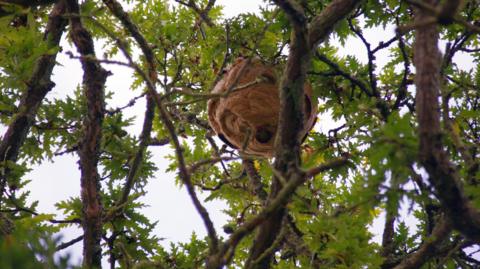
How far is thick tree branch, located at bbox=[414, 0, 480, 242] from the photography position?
1262mm

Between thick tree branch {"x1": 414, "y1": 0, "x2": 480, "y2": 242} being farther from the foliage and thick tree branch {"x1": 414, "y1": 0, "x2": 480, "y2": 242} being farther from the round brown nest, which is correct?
the round brown nest

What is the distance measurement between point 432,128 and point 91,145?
1.39 m

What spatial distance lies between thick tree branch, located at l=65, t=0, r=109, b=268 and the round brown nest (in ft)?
1.98

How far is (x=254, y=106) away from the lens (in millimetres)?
2652

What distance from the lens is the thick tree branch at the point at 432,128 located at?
126 centimetres

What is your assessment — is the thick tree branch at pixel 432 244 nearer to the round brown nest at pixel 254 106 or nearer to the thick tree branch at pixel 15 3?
the round brown nest at pixel 254 106

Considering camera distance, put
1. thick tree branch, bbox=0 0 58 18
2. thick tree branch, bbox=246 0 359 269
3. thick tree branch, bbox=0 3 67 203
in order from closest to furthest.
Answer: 1. thick tree branch, bbox=246 0 359 269
2. thick tree branch, bbox=0 0 58 18
3. thick tree branch, bbox=0 3 67 203

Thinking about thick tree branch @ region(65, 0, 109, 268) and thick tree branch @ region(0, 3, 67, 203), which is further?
thick tree branch @ region(0, 3, 67, 203)

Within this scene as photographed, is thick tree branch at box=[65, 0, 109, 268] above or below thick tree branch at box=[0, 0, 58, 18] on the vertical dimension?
below

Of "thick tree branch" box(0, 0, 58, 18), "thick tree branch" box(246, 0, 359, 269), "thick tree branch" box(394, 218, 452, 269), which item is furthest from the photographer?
"thick tree branch" box(0, 0, 58, 18)

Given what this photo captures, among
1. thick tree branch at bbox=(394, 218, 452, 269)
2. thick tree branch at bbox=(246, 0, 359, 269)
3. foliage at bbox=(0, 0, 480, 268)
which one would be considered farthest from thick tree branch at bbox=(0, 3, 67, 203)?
thick tree branch at bbox=(394, 218, 452, 269)

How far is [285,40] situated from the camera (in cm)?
268

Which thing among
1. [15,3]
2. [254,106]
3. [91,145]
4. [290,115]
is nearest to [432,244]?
[290,115]

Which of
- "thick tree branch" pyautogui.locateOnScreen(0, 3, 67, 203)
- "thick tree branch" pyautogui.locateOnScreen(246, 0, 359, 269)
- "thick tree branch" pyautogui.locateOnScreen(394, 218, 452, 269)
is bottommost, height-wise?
"thick tree branch" pyautogui.locateOnScreen(394, 218, 452, 269)
